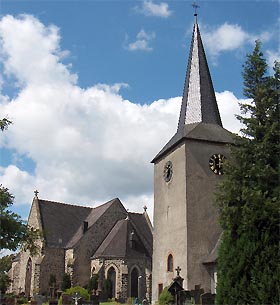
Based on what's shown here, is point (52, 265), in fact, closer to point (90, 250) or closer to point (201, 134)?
point (90, 250)

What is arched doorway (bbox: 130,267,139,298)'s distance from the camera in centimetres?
3738

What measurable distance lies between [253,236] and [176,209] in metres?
12.7

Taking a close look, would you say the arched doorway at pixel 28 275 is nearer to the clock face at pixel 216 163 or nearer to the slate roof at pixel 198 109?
the slate roof at pixel 198 109

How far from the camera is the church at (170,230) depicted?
86.1ft

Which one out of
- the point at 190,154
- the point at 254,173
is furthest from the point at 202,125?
the point at 254,173

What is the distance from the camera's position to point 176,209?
90.8 ft

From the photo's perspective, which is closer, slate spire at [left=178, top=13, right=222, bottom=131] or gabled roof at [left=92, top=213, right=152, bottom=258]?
slate spire at [left=178, top=13, right=222, bottom=131]

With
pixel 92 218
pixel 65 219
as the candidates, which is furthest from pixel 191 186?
pixel 65 219

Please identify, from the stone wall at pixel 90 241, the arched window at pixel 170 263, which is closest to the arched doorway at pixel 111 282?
the stone wall at pixel 90 241

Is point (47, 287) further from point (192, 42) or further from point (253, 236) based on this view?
point (253, 236)

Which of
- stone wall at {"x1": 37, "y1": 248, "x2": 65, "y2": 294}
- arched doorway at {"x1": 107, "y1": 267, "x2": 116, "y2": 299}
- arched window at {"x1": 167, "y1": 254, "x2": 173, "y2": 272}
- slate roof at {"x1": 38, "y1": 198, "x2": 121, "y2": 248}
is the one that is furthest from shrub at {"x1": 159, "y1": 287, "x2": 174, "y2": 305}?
slate roof at {"x1": 38, "y1": 198, "x2": 121, "y2": 248}

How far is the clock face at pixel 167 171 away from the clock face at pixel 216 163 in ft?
9.16

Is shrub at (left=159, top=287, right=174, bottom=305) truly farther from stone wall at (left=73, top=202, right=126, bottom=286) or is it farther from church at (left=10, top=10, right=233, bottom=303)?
stone wall at (left=73, top=202, right=126, bottom=286)

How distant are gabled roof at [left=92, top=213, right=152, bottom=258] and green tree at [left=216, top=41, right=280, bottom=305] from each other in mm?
22678
